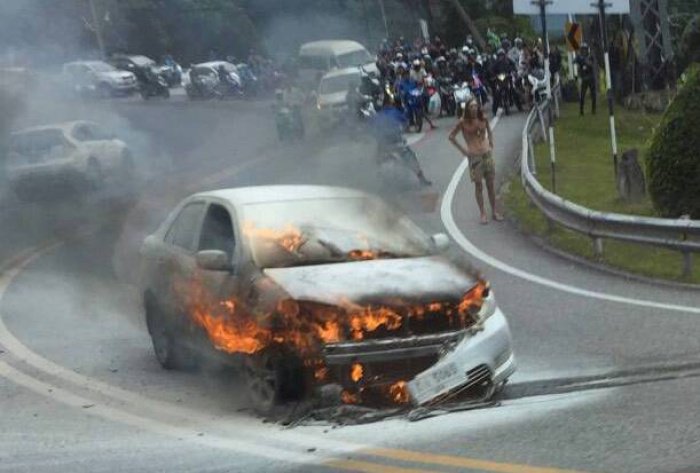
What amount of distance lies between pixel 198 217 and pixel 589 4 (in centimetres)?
1197

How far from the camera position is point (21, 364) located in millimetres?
12016

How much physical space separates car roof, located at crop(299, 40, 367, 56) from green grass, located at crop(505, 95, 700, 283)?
201 inches

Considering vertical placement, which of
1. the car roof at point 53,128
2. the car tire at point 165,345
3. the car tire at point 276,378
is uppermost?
the car tire at point 276,378

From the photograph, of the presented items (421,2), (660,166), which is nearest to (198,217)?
(660,166)

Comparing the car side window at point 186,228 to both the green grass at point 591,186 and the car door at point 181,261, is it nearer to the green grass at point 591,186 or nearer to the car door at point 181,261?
the car door at point 181,261

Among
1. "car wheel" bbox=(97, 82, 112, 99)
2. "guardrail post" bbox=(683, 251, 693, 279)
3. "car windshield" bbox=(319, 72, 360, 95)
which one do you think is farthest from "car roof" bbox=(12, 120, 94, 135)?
"guardrail post" bbox=(683, 251, 693, 279)

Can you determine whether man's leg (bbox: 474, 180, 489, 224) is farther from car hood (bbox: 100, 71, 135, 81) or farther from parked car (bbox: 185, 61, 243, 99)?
parked car (bbox: 185, 61, 243, 99)

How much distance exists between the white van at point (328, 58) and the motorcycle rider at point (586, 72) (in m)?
4.97

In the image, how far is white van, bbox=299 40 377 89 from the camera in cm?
3391

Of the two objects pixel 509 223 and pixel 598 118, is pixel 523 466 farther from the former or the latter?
pixel 598 118

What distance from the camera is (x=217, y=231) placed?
10773 mm

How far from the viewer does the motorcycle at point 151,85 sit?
43034 mm

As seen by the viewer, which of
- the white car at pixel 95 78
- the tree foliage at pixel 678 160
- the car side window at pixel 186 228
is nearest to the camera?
the car side window at pixel 186 228

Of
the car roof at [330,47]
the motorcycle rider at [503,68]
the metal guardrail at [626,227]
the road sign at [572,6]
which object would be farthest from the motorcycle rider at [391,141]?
the motorcycle rider at [503,68]
